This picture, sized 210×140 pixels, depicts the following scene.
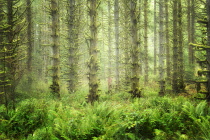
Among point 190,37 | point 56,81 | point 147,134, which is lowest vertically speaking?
point 147,134

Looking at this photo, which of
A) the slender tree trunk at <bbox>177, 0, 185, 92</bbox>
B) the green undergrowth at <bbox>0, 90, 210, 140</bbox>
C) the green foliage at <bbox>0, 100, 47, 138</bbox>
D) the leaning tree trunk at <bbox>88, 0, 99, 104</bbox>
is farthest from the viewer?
the slender tree trunk at <bbox>177, 0, 185, 92</bbox>

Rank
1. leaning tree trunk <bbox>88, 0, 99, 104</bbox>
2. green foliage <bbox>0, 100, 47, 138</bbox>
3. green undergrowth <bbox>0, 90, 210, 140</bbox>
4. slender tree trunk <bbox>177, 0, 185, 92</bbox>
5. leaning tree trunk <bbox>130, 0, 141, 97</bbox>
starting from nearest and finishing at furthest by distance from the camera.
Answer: green undergrowth <bbox>0, 90, 210, 140</bbox> < green foliage <bbox>0, 100, 47, 138</bbox> < leaning tree trunk <bbox>88, 0, 99, 104</bbox> < leaning tree trunk <bbox>130, 0, 141, 97</bbox> < slender tree trunk <bbox>177, 0, 185, 92</bbox>

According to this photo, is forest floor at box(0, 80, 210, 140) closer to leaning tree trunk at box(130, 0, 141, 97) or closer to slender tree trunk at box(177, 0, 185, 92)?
leaning tree trunk at box(130, 0, 141, 97)

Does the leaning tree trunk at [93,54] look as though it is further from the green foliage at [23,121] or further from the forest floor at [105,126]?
the green foliage at [23,121]

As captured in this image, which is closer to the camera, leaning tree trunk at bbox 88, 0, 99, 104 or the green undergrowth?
the green undergrowth

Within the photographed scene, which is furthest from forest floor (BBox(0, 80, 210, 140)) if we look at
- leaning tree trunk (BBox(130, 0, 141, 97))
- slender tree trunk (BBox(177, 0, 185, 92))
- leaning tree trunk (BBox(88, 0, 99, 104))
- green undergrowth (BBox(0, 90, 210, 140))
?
slender tree trunk (BBox(177, 0, 185, 92))

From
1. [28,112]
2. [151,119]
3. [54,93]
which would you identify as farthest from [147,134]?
[54,93]

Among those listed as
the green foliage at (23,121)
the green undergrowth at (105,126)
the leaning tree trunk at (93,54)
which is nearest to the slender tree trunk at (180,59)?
the green undergrowth at (105,126)

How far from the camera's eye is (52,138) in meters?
4.07

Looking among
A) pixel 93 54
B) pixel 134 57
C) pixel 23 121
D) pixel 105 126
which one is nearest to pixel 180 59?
pixel 134 57

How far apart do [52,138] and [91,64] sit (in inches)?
188

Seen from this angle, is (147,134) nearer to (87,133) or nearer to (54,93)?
(87,133)

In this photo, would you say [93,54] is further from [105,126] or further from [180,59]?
[180,59]

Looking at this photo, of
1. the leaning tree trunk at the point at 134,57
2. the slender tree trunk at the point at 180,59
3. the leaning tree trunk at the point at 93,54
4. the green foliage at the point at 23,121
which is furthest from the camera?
the slender tree trunk at the point at 180,59
